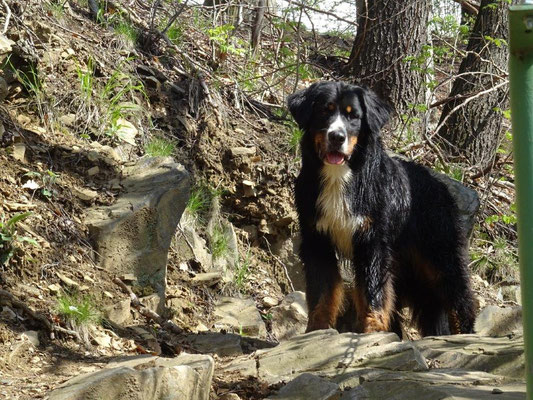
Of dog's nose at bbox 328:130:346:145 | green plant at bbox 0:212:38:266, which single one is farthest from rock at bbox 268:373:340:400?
green plant at bbox 0:212:38:266

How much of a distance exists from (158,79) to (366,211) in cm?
324

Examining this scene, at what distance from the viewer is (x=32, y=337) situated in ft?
14.9

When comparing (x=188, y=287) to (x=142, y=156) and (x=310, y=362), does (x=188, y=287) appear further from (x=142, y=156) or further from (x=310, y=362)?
(x=310, y=362)

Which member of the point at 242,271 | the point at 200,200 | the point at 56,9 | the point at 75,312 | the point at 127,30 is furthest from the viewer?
the point at 127,30

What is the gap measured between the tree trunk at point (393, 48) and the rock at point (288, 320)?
10.6ft

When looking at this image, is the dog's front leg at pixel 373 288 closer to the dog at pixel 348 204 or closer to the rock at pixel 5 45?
the dog at pixel 348 204

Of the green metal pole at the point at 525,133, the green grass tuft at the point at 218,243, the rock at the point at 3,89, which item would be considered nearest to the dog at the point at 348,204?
the green grass tuft at the point at 218,243

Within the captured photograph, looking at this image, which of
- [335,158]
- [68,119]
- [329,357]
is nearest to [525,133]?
[329,357]

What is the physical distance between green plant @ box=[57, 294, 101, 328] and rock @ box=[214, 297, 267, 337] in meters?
1.38

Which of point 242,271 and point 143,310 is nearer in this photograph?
point 143,310

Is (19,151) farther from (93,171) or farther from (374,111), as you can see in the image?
(374,111)

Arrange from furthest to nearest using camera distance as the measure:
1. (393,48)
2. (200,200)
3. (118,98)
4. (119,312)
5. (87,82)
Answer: (393,48), (200,200), (118,98), (87,82), (119,312)

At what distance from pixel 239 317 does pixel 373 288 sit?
1379 millimetres

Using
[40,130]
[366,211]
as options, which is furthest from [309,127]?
[40,130]
